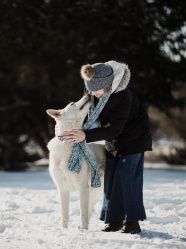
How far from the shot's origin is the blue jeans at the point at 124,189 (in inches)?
189

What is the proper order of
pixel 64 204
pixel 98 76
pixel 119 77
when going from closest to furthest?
pixel 98 76 < pixel 119 77 < pixel 64 204

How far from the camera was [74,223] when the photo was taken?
216 inches

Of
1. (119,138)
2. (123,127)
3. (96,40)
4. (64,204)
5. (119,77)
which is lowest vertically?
(64,204)

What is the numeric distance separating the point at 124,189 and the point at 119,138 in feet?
1.82

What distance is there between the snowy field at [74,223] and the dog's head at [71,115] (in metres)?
1.10

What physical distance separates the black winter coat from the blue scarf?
8 cm

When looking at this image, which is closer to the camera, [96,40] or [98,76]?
[98,76]

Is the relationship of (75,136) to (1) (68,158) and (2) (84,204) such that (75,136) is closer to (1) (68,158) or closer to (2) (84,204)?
(1) (68,158)

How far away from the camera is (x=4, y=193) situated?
8.16m

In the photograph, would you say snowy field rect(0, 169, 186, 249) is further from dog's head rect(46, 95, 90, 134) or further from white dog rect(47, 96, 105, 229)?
dog's head rect(46, 95, 90, 134)

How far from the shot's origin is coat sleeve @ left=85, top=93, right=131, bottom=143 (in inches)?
182

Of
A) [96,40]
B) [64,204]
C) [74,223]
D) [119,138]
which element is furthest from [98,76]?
[96,40]

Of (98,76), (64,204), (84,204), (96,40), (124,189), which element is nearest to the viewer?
(98,76)

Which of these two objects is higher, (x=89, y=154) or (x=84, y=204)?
(x=89, y=154)
